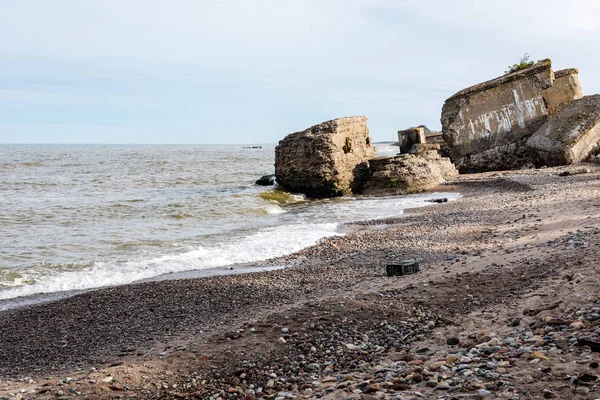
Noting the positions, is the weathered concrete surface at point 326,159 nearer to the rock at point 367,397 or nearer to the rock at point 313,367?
the rock at point 313,367

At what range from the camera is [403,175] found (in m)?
20.6

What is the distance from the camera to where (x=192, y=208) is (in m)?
18.3

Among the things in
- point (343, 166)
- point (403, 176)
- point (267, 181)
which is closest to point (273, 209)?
point (343, 166)

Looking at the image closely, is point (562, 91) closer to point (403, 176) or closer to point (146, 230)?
point (403, 176)

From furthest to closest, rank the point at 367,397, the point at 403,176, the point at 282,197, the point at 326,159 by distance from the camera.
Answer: the point at 282,197, the point at 326,159, the point at 403,176, the point at 367,397

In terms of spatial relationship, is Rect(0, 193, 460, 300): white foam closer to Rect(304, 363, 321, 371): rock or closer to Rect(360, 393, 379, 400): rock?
Rect(304, 363, 321, 371): rock

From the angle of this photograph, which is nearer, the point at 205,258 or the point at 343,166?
the point at 205,258

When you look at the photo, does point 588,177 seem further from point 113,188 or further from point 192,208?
point 113,188

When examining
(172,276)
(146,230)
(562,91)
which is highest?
(562,91)

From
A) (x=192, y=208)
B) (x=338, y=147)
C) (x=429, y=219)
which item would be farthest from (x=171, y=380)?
(x=338, y=147)

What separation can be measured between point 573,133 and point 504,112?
328cm

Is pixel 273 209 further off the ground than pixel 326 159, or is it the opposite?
pixel 326 159

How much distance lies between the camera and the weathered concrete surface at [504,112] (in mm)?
23391

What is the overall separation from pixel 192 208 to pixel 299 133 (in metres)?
5.40
